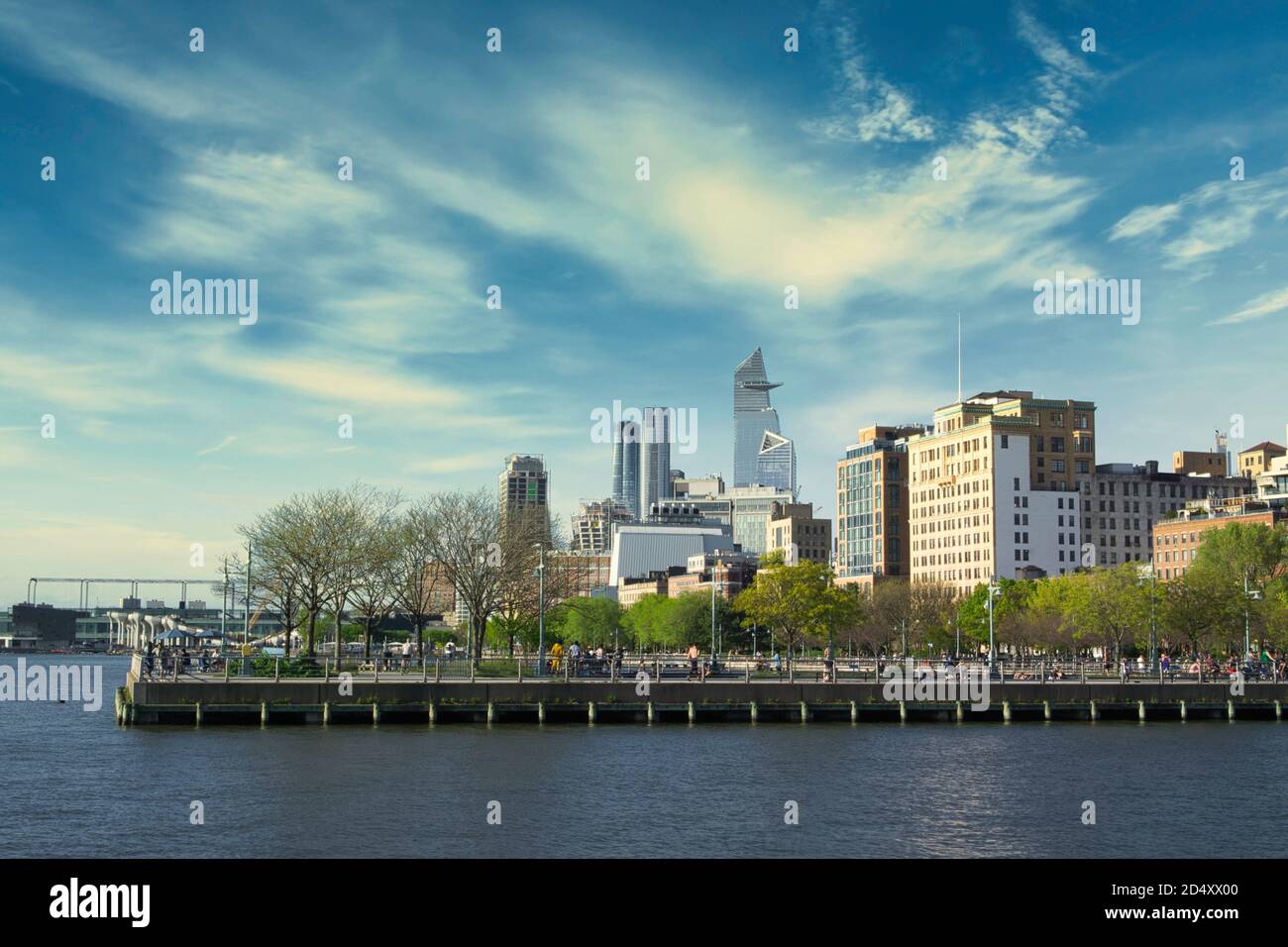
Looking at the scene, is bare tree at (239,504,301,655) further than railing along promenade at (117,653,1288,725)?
Yes

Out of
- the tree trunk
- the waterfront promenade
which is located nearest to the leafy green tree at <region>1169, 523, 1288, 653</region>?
the waterfront promenade

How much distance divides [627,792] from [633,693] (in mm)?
30790

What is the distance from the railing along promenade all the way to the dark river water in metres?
2.64

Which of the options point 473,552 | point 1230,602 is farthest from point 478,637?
point 1230,602

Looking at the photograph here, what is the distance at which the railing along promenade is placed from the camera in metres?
72.0

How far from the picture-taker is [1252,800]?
48500mm

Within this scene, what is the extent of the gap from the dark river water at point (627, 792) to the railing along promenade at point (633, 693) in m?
2.64

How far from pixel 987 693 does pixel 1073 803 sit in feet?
124

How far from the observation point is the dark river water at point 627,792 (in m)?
38.3

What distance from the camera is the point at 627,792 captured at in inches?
1887

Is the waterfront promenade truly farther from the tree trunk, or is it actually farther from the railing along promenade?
the tree trunk
